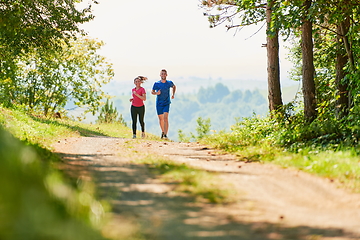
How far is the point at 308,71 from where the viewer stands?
40.3 feet

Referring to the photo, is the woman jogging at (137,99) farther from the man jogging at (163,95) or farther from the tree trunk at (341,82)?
the tree trunk at (341,82)

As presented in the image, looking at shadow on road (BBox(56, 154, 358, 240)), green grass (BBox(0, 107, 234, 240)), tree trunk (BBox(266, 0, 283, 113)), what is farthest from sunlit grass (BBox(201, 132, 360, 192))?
tree trunk (BBox(266, 0, 283, 113))

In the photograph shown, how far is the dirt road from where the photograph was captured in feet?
12.8

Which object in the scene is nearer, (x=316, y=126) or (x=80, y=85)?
(x=316, y=126)

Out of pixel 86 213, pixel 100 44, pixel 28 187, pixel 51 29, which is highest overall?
pixel 100 44

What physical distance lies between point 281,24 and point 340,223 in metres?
7.82

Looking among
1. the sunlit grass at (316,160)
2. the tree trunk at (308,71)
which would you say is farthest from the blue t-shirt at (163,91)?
the sunlit grass at (316,160)

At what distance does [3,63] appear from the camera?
25812mm

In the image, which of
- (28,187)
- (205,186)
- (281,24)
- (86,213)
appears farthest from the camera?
(281,24)

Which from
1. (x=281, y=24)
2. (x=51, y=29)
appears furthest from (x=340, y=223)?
(x=51, y=29)

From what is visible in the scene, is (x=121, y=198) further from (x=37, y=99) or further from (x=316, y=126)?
(x=37, y=99)

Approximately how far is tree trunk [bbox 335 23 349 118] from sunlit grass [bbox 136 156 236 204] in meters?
6.46

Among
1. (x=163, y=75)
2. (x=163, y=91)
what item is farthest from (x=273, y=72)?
(x=163, y=91)

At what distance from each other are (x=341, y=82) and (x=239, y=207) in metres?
8.23
